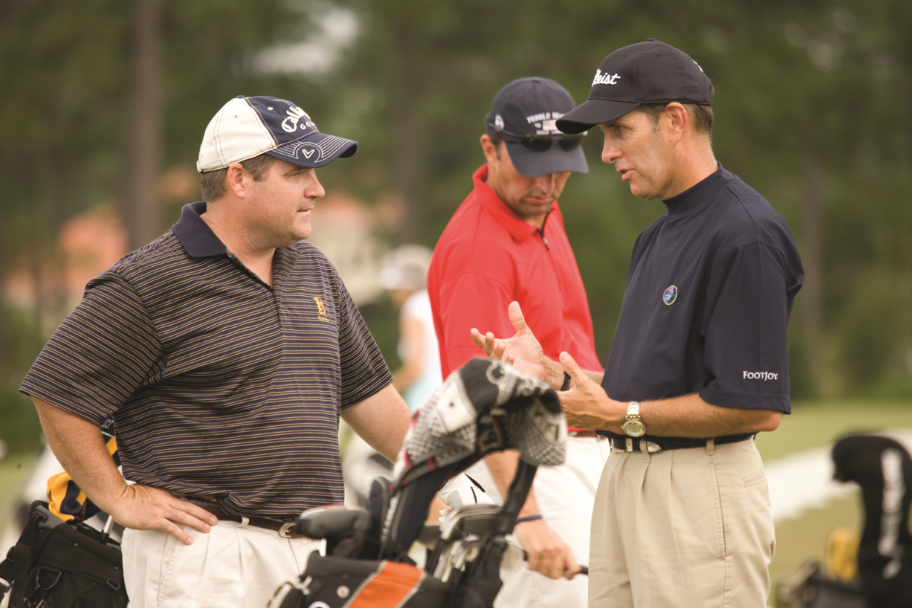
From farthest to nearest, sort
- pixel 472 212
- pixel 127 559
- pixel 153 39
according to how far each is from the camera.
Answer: pixel 153 39
pixel 472 212
pixel 127 559

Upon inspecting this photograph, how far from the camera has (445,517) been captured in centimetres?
238

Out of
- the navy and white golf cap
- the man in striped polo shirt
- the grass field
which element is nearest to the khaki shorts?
the man in striped polo shirt

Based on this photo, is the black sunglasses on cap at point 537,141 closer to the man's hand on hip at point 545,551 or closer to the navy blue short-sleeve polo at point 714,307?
the navy blue short-sleeve polo at point 714,307

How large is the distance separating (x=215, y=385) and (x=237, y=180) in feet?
2.13

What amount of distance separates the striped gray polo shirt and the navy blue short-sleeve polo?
3.23 feet

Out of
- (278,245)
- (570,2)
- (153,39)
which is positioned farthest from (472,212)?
(570,2)

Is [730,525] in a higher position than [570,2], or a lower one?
lower

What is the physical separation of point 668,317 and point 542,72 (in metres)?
22.7

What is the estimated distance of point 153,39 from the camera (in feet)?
62.6

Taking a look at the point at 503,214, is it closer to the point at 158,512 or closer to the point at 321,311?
the point at 321,311

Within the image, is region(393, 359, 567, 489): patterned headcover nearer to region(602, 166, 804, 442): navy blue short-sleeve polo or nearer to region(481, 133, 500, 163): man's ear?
region(602, 166, 804, 442): navy blue short-sleeve polo

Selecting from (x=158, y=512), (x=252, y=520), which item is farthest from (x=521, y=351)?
(x=158, y=512)

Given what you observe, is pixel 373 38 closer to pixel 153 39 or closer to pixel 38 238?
pixel 153 39

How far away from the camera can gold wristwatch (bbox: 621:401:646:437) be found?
9.64ft
